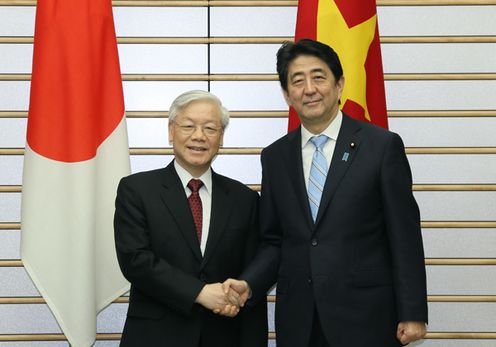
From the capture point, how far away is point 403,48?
399 centimetres

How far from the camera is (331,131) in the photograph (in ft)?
8.66

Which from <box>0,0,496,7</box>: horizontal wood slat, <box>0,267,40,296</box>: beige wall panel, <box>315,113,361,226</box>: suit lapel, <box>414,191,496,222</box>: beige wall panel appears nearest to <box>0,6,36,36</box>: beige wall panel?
<box>0,0,496,7</box>: horizontal wood slat

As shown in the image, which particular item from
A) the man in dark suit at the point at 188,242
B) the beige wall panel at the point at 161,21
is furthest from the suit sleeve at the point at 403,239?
the beige wall panel at the point at 161,21

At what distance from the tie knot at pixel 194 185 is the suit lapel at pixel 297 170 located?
1.25 ft

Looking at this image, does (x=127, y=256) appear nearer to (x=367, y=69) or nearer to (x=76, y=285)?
(x=76, y=285)

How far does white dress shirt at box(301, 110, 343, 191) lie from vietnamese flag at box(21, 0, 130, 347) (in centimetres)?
116

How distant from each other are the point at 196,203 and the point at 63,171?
0.89 m

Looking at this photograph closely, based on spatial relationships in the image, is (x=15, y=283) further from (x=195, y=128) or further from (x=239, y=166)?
(x=195, y=128)

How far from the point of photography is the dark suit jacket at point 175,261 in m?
2.50

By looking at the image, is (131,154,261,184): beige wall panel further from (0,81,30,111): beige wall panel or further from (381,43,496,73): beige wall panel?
(381,43,496,73): beige wall panel

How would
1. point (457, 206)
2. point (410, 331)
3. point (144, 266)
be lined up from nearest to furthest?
1. point (410, 331)
2. point (144, 266)
3. point (457, 206)

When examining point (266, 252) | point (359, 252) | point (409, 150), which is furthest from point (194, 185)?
point (409, 150)

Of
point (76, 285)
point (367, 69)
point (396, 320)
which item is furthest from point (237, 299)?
point (367, 69)

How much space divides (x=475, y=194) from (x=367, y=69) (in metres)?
1.15
